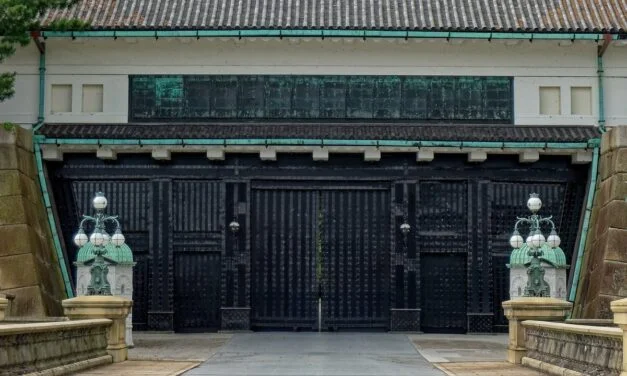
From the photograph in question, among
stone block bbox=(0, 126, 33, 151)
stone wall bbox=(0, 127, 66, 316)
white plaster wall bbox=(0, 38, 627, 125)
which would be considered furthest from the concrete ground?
white plaster wall bbox=(0, 38, 627, 125)

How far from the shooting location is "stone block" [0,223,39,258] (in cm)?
3125

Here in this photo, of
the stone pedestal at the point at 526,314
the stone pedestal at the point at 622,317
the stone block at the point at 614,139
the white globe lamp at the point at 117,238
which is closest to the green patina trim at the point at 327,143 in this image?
the stone block at the point at 614,139

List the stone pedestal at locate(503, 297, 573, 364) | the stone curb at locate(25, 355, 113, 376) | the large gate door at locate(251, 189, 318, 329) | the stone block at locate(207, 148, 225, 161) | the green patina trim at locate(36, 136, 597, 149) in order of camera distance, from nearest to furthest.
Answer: the stone curb at locate(25, 355, 113, 376) < the stone pedestal at locate(503, 297, 573, 364) < the green patina trim at locate(36, 136, 597, 149) < the stone block at locate(207, 148, 225, 161) < the large gate door at locate(251, 189, 318, 329)

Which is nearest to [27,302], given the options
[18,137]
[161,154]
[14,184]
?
[14,184]

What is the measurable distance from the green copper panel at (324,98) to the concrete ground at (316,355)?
6.31 meters

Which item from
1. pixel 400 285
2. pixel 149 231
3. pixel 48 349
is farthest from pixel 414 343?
pixel 48 349

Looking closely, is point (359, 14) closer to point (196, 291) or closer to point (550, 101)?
point (550, 101)

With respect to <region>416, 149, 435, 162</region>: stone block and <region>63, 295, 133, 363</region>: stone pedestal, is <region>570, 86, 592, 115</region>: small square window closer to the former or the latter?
<region>416, 149, 435, 162</region>: stone block

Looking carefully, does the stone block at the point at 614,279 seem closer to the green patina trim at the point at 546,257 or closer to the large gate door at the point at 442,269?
the green patina trim at the point at 546,257

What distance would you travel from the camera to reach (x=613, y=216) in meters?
32.4

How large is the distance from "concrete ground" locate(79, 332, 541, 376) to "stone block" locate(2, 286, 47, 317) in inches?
107

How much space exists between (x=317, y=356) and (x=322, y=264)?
363 inches

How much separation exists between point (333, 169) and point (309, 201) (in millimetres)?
1143

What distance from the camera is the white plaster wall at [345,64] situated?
34812 mm
